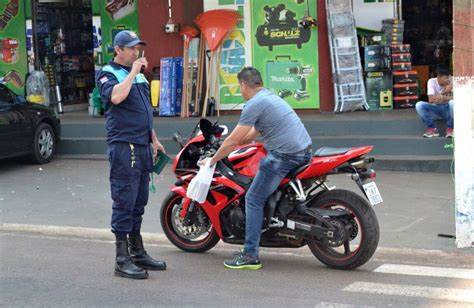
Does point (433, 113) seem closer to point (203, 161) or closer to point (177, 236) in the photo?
point (177, 236)

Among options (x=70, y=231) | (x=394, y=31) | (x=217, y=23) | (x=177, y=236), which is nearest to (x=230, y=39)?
(x=217, y=23)

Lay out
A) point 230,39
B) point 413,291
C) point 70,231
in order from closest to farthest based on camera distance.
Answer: point 413,291 → point 70,231 → point 230,39

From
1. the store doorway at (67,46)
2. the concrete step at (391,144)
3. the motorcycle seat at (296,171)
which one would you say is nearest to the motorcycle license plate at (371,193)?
the motorcycle seat at (296,171)

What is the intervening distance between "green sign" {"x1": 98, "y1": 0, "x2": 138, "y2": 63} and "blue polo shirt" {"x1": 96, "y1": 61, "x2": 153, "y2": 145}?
10333 mm

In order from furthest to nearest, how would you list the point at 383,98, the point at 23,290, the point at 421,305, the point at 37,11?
the point at 37,11, the point at 383,98, the point at 23,290, the point at 421,305

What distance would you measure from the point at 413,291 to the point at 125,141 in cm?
274

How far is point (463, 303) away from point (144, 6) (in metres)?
11.3

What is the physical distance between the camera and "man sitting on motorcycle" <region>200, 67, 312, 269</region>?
666 cm

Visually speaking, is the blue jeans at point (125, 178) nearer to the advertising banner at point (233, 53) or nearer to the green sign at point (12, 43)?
the advertising banner at point (233, 53)

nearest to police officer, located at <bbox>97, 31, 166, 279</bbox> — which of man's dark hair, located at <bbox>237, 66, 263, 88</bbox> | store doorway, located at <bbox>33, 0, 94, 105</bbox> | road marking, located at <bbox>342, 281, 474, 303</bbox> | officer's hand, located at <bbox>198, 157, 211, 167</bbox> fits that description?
officer's hand, located at <bbox>198, 157, 211, 167</bbox>

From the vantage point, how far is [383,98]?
554 inches

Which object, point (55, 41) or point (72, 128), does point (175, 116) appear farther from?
point (55, 41)

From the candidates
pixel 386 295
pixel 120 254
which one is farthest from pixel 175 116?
pixel 386 295

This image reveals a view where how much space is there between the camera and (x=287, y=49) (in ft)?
47.0
